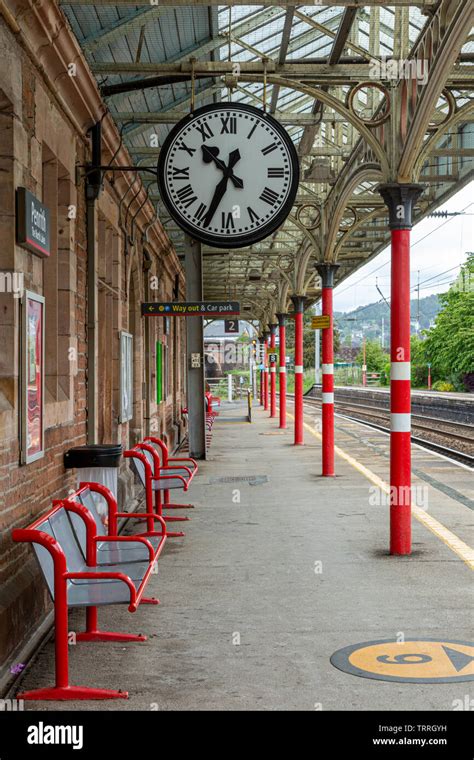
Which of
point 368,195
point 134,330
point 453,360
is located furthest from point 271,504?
point 453,360

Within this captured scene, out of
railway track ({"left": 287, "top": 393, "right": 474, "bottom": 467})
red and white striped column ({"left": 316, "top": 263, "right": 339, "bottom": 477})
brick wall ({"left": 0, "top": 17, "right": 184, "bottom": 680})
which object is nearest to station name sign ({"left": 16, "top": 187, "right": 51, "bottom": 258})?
brick wall ({"left": 0, "top": 17, "right": 184, "bottom": 680})

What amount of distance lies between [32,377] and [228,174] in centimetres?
200

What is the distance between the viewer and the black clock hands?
21.4ft

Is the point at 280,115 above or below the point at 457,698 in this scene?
above

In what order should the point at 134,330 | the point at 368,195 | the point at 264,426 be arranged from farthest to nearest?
the point at 264,426, the point at 368,195, the point at 134,330

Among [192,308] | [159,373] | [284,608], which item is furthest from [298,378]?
[284,608]

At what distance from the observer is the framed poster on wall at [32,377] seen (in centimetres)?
554

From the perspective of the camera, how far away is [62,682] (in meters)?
4.57

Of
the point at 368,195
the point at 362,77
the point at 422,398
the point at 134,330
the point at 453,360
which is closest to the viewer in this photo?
the point at 362,77

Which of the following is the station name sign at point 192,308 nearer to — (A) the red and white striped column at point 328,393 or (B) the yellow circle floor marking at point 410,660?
(A) the red and white striped column at point 328,393

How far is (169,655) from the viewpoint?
5.27 metres

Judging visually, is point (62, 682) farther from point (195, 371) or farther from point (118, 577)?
point (195, 371)

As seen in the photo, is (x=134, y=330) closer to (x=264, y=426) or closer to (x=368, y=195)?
(x=368, y=195)

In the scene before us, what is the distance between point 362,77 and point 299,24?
8.81 feet
